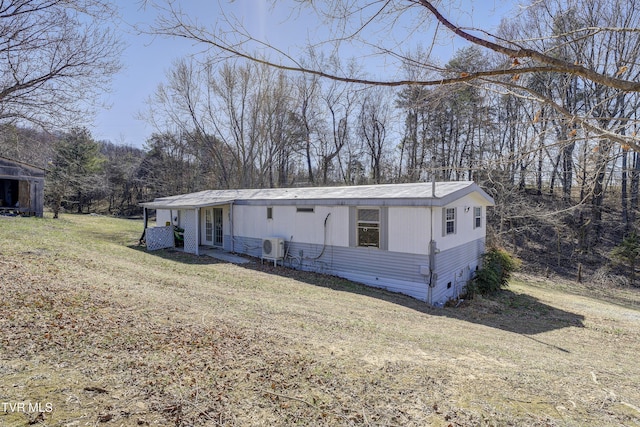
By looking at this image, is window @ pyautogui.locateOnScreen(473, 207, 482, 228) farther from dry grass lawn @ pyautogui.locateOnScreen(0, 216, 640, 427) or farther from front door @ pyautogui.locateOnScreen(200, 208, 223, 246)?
front door @ pyautogui.locateOnScreen(200, 208, 223, 246)

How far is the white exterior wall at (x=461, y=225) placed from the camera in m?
9.77

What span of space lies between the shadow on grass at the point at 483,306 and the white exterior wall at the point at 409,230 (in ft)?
4.41

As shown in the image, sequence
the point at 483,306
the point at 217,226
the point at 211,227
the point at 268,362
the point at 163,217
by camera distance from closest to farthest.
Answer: the point at 268,362 < the point at 483,306 < the point at 217,226 < the point at 211,227 < the point at 163,217

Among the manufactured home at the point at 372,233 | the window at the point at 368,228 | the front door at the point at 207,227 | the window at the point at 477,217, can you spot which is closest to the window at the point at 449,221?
the manufactured home at the point at 372,233

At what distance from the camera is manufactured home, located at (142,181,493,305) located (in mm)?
9719

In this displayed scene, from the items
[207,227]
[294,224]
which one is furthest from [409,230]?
[207,227]

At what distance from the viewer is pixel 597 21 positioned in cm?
427

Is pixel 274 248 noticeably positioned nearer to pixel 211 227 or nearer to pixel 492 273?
pixel 211 227

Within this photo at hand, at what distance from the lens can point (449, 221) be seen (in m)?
10.6

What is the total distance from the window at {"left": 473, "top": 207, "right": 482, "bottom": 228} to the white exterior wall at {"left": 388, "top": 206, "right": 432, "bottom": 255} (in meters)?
4.77

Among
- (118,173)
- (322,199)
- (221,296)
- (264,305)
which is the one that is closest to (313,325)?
(264,305)

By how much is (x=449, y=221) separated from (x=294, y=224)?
5.12 m

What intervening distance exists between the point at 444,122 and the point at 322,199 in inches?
674

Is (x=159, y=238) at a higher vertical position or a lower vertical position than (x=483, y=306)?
higher
